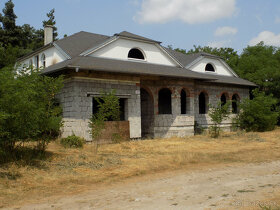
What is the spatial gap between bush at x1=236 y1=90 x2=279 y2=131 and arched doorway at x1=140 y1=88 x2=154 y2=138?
23.4 feet

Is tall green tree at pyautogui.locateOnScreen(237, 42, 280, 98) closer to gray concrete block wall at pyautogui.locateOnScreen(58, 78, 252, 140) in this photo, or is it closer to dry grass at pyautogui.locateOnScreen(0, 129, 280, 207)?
gray concrete block wall at pyautogui.locateOnScreen(58, 78, 252, 140)

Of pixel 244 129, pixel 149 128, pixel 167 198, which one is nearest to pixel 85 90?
pixel 149 128

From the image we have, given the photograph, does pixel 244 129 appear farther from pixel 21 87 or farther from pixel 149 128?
pixel 21 87

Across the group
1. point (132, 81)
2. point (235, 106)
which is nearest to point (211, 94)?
point (235, 106)

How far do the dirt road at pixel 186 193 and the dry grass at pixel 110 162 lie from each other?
0.93m

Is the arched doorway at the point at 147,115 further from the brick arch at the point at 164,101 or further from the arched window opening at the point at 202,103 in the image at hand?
the arched window opening at the point at 202,103

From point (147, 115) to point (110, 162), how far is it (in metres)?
7.75

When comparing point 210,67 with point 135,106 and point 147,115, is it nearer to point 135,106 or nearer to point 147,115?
point 147,115

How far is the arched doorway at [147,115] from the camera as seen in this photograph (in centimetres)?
1744

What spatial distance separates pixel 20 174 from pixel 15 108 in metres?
1.87

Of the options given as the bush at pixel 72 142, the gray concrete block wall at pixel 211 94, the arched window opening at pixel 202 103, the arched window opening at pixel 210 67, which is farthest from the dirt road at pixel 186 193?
the arched window opening at pixel 210 67

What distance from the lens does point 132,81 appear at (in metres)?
15.7

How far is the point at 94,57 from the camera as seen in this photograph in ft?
50.6

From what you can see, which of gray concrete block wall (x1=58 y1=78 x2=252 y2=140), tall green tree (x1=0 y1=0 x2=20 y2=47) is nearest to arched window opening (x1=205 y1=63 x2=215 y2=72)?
gray concrete block wall (x1=58 y1=78 x2=252 y2=140)
